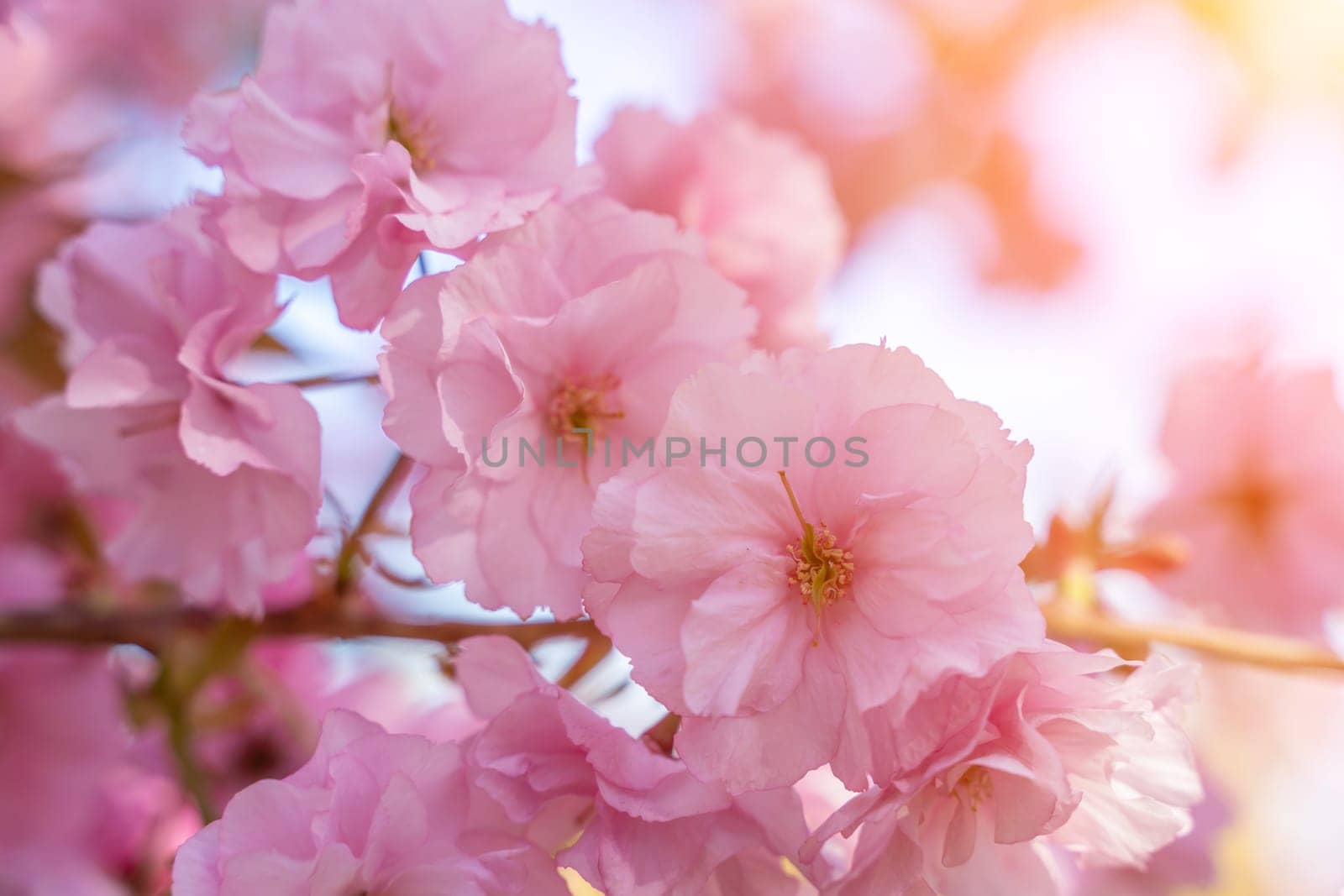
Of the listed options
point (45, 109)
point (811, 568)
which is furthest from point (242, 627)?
point (45, 109)

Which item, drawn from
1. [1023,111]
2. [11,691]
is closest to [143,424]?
[11,691]

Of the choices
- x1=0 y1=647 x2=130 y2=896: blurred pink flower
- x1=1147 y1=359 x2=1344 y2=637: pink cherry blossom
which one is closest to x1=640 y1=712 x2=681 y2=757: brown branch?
x1=1147 y1=359 x2=1344 y2=637: pink cherry blossom

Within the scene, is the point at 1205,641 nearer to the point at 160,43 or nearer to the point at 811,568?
the point at 811,568

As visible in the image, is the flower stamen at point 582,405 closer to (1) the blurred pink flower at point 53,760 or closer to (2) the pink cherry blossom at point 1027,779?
(2) the pink cherry blossom at point 1027,779

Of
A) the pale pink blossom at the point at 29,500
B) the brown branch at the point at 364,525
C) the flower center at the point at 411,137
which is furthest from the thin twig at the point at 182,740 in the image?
the pale pink blossom at the point at 29,500

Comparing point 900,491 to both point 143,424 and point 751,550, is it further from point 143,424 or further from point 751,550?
point 143,424

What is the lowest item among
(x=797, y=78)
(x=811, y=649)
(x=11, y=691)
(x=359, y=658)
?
(x=11, y=691)
